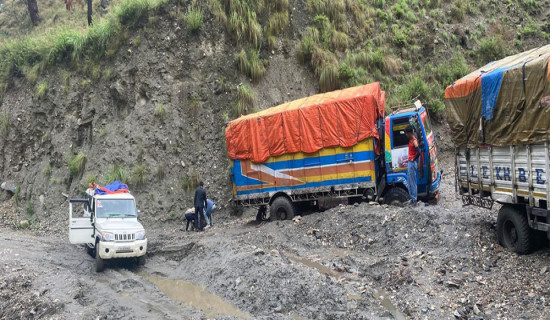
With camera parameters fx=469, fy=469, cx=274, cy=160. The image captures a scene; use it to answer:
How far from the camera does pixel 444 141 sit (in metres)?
21.0

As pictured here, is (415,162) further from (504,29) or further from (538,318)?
(504,29)

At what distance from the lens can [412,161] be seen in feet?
39.4

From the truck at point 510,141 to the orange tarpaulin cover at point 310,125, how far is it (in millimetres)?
3119

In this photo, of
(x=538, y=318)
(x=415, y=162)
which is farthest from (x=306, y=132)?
(x=538, y=318)

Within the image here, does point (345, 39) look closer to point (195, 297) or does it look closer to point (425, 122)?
point (425, 122)

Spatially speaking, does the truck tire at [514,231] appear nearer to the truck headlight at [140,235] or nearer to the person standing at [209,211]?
the truck headlight at [140,235]

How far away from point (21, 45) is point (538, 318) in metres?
25.2

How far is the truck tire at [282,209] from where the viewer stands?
14188mm

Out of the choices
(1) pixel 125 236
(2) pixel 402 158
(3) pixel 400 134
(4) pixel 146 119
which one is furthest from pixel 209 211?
(3) pixel 400 134

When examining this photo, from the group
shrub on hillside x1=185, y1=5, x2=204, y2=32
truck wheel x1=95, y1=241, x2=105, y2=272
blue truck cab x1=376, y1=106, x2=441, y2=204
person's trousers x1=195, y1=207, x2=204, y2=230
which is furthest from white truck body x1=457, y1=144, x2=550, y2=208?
shrub on hillside x1=185, y1=5, x2=204, y2=32

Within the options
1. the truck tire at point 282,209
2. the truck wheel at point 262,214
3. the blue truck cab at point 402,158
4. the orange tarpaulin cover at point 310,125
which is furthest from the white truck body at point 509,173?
the truck wheel at point 262,214

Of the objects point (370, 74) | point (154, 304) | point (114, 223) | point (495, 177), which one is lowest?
point (154, 304)

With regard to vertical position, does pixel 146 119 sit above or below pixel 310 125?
above

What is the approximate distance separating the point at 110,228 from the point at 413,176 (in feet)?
25.7
